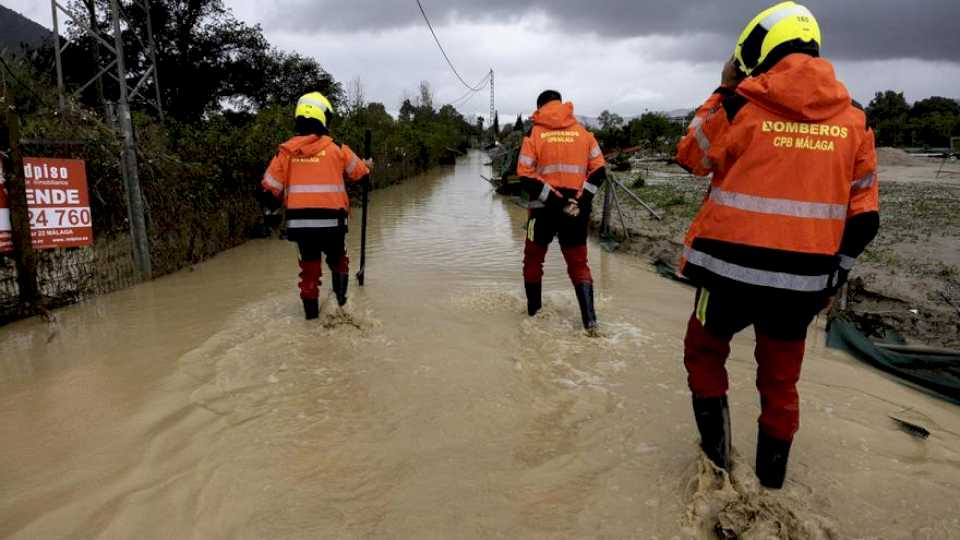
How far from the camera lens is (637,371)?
14.1ft

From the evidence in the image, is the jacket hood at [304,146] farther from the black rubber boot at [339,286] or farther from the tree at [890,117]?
the tree at [890,117]

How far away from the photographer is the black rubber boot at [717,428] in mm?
2715

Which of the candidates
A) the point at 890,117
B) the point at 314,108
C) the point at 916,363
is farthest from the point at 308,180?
the point at 890,117

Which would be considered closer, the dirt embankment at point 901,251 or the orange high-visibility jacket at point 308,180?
the orange high-visibility jacket at point 308,180

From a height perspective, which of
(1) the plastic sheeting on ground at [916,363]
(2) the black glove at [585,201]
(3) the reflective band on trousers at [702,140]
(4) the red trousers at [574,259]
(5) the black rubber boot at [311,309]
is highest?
(3) the reflective band on trousers at [702,140]

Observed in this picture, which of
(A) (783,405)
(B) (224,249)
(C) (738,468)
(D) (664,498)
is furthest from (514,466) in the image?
(B) (224,249)

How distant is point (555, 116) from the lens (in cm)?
502

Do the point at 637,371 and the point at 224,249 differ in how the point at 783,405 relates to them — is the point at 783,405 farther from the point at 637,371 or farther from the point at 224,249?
the point at 224,249

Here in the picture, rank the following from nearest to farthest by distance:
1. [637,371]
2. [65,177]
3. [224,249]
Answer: [637,371] < [65,177] < [224,249]

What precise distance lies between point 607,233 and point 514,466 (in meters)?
7.79

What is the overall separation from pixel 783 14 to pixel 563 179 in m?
2.68

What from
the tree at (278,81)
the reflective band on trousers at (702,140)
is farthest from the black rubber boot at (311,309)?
the tree at (278,81)

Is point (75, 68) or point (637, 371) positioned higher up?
point (75, 68)

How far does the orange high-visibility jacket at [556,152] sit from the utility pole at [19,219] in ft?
13.9
